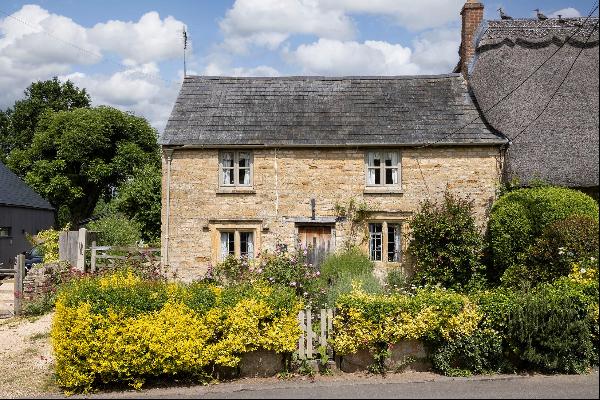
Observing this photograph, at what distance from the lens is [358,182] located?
17875mm

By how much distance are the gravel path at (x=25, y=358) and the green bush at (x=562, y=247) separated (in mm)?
9841

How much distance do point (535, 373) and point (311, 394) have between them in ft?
13.1

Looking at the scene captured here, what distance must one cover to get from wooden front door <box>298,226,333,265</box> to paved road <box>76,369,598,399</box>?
28.5 ft

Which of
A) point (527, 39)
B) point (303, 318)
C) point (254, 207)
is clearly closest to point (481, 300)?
point (303, 318)

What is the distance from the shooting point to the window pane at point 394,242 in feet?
58.7

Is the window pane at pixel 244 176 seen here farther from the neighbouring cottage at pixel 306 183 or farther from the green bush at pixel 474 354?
the green bush at pixel 474 354

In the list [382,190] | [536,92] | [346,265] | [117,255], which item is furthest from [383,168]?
[117,255]

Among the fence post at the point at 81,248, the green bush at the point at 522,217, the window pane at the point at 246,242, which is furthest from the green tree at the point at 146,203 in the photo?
the green bush at the point at 522,217

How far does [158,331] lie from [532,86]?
1365 centimetres

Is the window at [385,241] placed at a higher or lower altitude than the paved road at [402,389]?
higher

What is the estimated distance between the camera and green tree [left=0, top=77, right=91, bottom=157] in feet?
148

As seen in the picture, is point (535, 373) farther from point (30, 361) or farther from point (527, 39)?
point (527, 39)

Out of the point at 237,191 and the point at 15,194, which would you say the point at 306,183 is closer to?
the point at 237,191

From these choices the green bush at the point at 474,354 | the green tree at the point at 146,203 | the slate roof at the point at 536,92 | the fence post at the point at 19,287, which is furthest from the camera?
the green tree at the point at 146,203
